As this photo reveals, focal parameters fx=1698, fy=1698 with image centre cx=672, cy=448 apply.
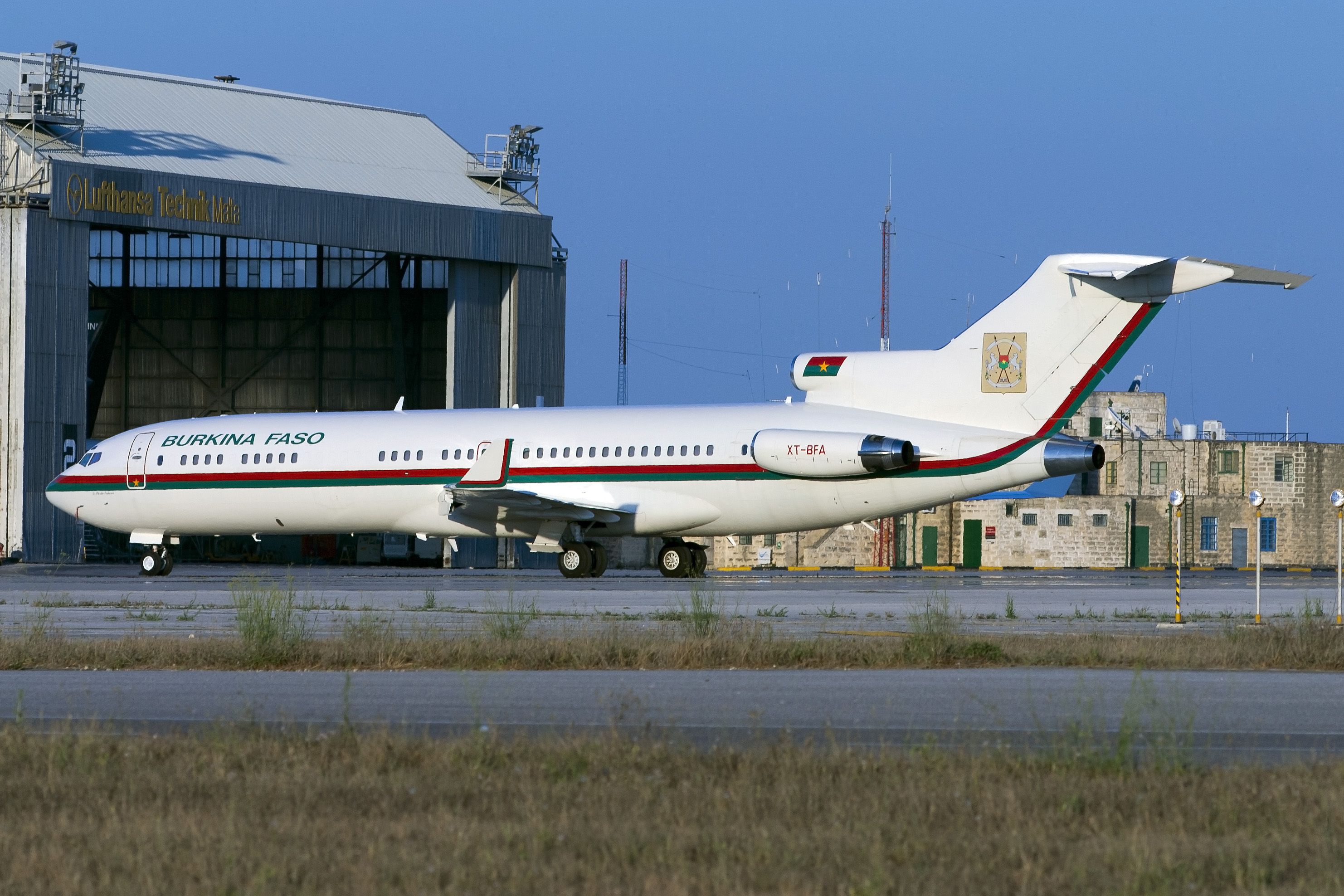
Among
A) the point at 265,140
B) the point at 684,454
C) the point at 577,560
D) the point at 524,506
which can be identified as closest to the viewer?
Answer: the point at 684,454

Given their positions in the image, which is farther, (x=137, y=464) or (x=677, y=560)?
(x=137, y=464)

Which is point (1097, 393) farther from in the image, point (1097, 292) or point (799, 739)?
point (799, 739)

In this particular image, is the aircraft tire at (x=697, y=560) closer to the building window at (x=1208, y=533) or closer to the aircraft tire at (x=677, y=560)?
the aircraft tire at (x=677, y=560)

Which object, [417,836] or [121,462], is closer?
[417,836]

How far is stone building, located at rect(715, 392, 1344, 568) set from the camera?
58.2 metres

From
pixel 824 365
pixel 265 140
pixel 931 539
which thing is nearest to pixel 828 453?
pixel 824 365

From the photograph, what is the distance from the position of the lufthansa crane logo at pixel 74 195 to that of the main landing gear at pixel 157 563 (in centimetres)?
1018

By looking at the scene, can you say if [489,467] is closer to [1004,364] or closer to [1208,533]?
[1004,364]

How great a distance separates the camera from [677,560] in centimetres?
3500

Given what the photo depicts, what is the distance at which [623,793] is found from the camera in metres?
8.08

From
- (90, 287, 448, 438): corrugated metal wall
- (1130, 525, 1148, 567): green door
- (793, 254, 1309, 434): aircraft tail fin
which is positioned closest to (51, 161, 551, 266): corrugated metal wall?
(90, 287, 448, 438): corrugated metal wall

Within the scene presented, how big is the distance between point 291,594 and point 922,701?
7.62m

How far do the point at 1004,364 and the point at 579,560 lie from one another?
9.70 meters

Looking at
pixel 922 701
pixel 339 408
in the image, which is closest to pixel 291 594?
pixel 922 701
